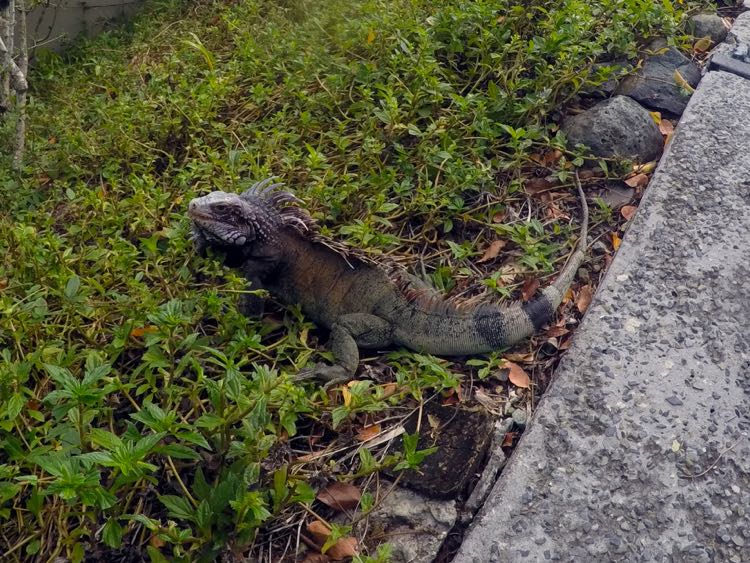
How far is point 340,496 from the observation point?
93.7 inches

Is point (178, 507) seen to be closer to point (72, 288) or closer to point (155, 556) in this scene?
point (155, 556)

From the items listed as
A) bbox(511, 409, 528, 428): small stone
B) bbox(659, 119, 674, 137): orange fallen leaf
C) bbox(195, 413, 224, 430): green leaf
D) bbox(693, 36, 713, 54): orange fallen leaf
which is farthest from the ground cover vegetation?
bbox(659, 119, 674, 137): orange fallen leaf

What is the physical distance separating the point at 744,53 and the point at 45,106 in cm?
422

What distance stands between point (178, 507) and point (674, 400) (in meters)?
1.67

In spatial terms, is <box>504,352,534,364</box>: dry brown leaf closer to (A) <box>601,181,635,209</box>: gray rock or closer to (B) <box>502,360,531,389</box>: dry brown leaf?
(B) <box>502,360,531,389</box>: dry brown leaf

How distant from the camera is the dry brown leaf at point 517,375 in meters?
2.78

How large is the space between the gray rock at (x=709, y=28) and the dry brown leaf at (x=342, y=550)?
147 inches

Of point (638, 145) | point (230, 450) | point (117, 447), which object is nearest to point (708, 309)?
point (638, 145)

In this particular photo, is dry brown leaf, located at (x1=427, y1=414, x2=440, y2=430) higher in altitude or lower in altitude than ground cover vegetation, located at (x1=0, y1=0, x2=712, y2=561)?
lower

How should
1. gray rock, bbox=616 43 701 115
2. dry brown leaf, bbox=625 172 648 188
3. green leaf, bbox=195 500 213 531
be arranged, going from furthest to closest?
gray rock, bbox=616 43 701 115, dry brown leaf, bbox=625 172 648 188, green leaf, bbox=195 500 213 531

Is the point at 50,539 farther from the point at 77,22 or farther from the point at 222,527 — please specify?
the point at 77,22

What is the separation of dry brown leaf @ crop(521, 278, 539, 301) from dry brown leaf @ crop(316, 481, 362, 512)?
1123 millimetres

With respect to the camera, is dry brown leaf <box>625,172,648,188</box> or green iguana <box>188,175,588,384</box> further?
dry brown leaf <box>625,172,648,188</box>

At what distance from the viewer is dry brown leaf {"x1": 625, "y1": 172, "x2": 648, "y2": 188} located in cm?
355
